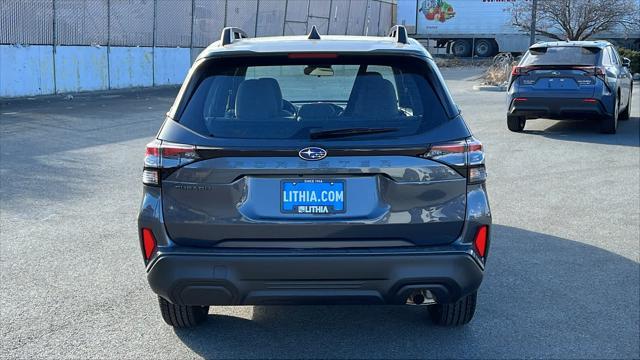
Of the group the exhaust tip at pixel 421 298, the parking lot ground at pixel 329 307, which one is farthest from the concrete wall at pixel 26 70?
the exhaust tip at pixel 421 298

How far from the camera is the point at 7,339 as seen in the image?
432 centimetres

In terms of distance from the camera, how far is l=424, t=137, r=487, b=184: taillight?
12.1 ft

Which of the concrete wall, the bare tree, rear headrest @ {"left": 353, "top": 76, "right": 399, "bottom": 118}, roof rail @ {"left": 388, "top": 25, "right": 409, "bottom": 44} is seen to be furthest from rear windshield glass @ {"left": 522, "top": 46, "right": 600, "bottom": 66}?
the bare tree

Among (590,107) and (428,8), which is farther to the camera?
(428,8)

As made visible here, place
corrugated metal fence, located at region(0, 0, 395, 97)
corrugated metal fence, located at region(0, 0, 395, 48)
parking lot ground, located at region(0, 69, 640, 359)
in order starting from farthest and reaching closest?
1. corrugated metal fence, located at region(0, 0, 395, 48)
2. corrugated metal fence, located at region(0, 0, 395, 97)
3. parking lot ground, located at region(0, 69, 640, 359)

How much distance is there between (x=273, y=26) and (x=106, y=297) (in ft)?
95.3

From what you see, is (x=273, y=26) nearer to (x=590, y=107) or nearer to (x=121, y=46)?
(x=121, y=46)

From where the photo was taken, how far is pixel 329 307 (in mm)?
4922

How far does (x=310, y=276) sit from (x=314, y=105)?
36.9 inches

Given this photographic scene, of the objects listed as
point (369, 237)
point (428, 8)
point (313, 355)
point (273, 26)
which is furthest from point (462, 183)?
point (428, 8)

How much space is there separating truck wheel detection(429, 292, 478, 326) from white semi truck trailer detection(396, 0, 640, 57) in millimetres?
40273

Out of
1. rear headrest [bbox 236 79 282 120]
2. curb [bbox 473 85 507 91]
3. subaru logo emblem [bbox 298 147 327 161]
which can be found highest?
rear headrest [bbox 236 79 282 120]

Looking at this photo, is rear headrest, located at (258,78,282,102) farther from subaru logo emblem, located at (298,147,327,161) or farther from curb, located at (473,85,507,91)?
curb, located at (473,85,507,91)

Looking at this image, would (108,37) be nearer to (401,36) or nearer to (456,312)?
(401,36)
